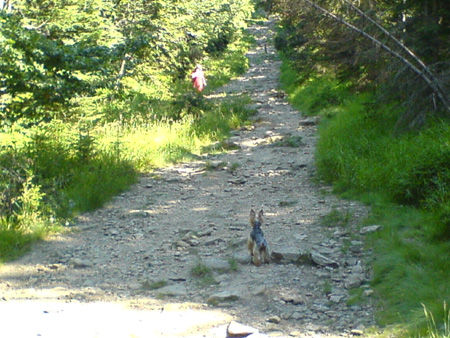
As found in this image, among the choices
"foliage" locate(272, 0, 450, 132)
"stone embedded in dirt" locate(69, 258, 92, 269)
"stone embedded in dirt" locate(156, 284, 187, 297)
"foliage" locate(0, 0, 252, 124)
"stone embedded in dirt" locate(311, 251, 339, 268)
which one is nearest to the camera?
"stone embedded in dirt" locate(156, 284, 187, 297)

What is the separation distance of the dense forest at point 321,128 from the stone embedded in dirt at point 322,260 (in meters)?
0.48

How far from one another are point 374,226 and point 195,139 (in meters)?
7.87

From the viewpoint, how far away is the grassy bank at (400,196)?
4.74 meters

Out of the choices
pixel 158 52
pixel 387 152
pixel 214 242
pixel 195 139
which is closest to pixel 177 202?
pixel 214 242

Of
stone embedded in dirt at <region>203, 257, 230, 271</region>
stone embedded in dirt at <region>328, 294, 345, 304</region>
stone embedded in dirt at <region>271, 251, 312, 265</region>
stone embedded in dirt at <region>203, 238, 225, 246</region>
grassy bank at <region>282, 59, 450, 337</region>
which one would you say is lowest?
stone embedded in dirt at <region>203, 238, 225, 246</region>

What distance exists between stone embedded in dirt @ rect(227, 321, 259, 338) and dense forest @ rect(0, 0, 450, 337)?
1.17 metres

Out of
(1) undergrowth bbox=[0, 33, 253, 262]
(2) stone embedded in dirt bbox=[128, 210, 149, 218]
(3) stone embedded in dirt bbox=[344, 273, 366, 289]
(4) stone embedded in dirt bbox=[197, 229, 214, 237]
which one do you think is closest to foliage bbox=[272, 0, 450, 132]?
(3) stone embedded in dirt bbox=[344, 273, 366, 289]

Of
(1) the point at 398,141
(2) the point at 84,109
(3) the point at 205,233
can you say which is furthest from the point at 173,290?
(2) the point at 84,109

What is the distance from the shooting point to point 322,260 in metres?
6.13

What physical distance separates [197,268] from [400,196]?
3.21 metres

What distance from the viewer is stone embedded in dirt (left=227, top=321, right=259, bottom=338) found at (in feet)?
14.9

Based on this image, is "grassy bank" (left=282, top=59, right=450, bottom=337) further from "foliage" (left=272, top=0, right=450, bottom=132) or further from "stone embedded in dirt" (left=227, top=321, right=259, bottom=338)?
"stone embedded in dirt" (left=227, top=321, right=259, bottom=338)

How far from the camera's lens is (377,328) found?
14.8 ft

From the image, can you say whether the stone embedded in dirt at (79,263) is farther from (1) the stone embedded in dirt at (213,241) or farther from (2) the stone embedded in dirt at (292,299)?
(2) the stone embedded in dirt at (292,299)
